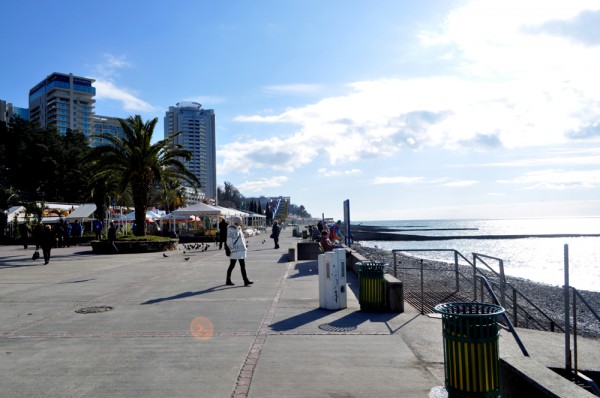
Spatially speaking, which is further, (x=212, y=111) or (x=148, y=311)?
(x=212, y=111)

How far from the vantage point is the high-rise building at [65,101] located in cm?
16238

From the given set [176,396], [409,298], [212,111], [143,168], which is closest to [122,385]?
[176,396]

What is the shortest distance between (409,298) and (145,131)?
18489 mm

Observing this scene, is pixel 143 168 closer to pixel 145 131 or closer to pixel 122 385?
pixel 145 131

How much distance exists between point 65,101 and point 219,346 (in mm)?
178618

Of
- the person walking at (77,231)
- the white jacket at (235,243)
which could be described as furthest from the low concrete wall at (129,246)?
the white jacket at (235,243)

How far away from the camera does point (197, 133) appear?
17250 centimetres

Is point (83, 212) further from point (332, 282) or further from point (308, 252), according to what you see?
point (332, 282)

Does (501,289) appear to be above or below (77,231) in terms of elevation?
below

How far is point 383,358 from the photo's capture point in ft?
18.6

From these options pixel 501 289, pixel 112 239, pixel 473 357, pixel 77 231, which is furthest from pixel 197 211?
pixel 473 357

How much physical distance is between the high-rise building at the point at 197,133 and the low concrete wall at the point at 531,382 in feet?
531

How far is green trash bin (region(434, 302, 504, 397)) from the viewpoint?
4.08 m

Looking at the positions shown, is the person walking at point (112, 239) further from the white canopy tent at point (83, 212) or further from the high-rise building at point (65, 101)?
the high-rise building at point (65, 101)
